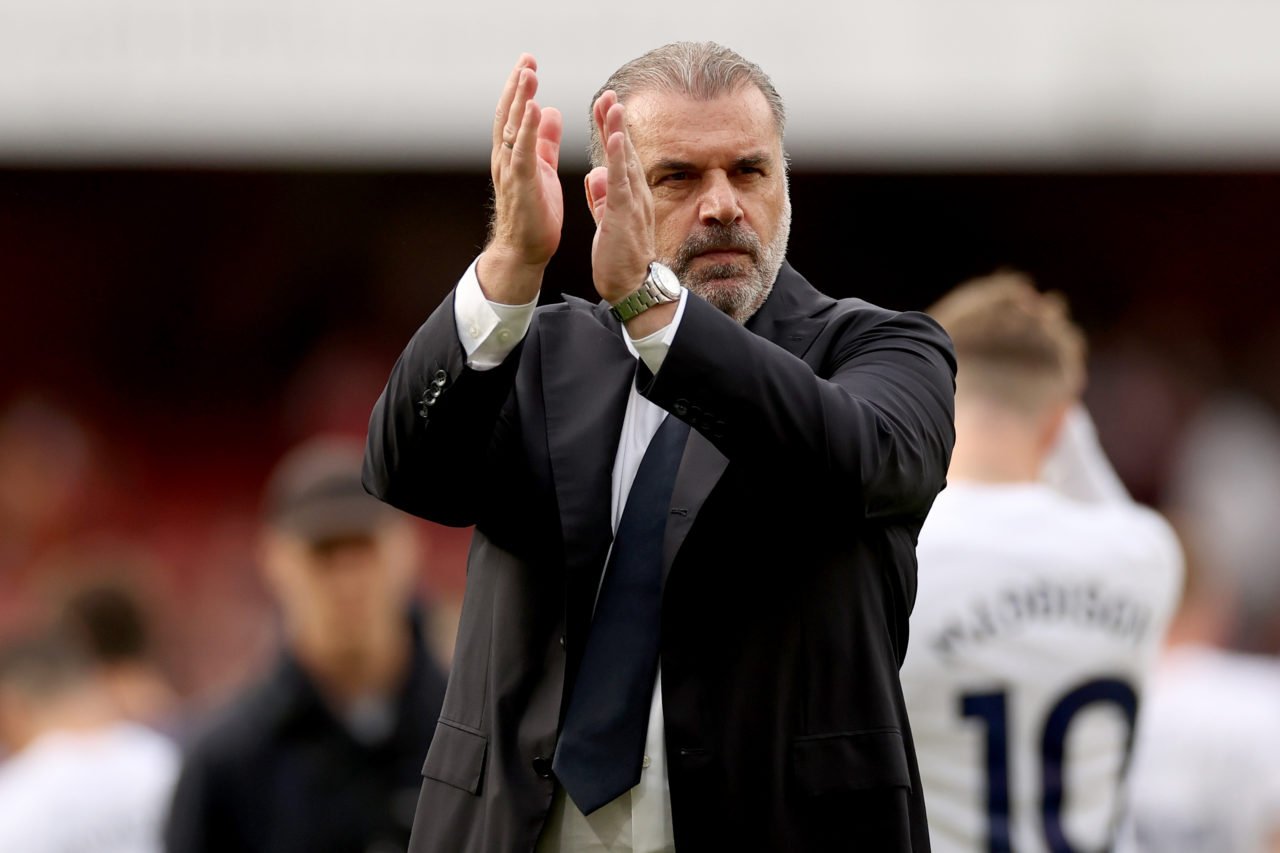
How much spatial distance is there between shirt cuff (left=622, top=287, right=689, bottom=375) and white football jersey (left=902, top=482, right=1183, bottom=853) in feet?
5.44

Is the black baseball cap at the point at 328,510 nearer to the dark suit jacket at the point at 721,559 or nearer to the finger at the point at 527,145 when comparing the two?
the dark suit jacket at the point at 721,559

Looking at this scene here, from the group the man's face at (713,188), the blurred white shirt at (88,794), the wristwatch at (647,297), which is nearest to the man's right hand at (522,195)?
the wristwatch at (647,297)

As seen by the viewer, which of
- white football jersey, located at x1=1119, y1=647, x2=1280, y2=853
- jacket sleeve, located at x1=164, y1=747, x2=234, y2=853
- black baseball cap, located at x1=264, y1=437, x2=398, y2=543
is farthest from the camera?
white football jersey, located at x1=1119, y1=647, x2=1280, y2=853

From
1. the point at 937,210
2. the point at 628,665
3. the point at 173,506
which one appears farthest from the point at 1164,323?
the point at 628,665

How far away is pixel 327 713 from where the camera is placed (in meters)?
4.66

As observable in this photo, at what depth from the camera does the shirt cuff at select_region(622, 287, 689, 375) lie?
2354mm

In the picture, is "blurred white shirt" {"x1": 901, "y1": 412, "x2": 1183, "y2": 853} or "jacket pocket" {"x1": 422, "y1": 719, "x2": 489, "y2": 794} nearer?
"jacket pocket" {"x1": 422, "y1": 719, "x2": 489, "y2": 794}

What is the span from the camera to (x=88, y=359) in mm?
13578

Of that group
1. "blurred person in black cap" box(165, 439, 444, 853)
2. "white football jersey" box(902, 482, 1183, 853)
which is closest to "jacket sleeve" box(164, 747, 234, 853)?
"blurred person in black cap" box(165, 439, 444, 853)

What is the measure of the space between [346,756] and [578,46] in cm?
702

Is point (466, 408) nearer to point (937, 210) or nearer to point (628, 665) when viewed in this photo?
point (628, 665)

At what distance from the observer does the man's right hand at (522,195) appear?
93.7 inches

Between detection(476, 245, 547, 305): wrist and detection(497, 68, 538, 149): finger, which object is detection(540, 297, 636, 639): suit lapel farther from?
detection(497, 68, 538, 149): finger

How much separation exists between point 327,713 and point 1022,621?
1.67 metres
